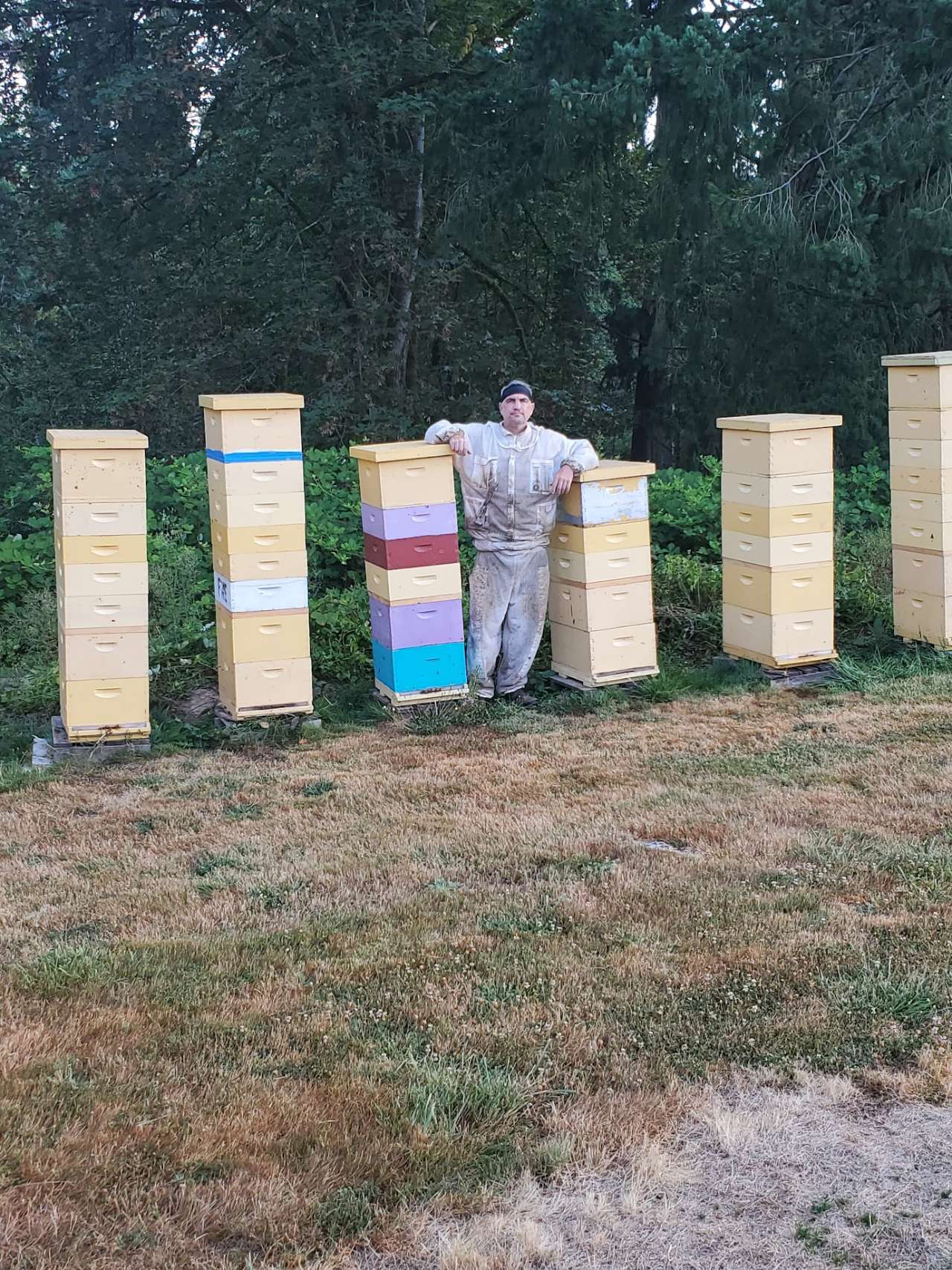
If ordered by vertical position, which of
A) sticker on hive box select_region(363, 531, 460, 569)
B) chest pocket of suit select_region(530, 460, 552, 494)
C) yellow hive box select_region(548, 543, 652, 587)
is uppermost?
chest pocket of suit select_region(530, 460, 552, 494)

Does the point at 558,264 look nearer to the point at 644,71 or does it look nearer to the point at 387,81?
the point at 387,81

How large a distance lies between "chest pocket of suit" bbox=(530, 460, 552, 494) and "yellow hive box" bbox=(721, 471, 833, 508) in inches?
41.0

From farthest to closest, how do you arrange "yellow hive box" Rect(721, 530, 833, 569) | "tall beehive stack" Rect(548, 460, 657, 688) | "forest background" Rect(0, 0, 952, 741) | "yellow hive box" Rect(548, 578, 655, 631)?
"forest background" Rect(0, 0, 952, 741) < "yellow hive box" Rect(721, 530, 833, 569) < "yellow hive box" Rect(548, 578, 655, 631) < "tall beehive stack" Rect(548, 460, 657, 688)

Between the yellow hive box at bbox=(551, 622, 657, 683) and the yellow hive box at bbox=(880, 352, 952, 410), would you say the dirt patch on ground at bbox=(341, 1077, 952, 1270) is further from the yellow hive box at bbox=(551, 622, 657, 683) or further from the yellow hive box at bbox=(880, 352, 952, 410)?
the yellow hive box at bbox=(880, 352, 952, 410)

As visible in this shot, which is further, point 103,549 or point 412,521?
point 412,521

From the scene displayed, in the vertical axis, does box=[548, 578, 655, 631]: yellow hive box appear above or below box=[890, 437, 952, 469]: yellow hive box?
below

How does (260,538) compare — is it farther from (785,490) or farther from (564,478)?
(785,490)

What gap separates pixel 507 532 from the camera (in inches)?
260

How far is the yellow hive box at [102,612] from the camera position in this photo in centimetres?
574

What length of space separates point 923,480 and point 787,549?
0.89 m

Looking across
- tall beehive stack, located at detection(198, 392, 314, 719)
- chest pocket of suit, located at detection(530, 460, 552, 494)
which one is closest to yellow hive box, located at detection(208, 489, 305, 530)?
tall beehive stack, located at detection(198, 392, 314, 719)

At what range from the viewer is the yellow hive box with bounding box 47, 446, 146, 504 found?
562 centimetres

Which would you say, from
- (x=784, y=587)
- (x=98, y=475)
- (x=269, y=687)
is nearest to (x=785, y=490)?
(x=784, y=587)

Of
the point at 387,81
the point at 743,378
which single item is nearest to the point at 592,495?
the point at 743,378
